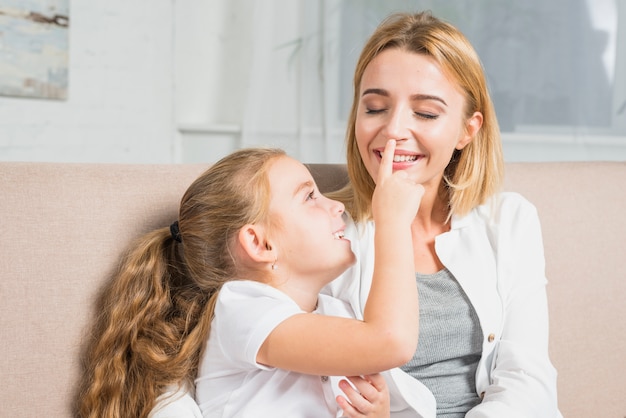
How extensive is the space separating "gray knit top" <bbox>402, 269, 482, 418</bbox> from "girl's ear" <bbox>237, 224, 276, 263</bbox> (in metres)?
0.41

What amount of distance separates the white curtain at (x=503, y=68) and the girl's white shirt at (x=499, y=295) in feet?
3.29

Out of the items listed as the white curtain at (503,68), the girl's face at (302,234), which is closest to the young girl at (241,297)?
the girl's face at (302,234)

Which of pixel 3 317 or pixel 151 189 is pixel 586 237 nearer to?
pixel 151 189

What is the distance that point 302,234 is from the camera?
1.42m

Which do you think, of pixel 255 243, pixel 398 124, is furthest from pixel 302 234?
pixel 398 124

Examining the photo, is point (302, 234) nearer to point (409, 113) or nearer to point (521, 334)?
point (409, 113)

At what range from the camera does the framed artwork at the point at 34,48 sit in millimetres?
3713

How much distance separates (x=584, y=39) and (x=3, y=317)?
97.1 inches

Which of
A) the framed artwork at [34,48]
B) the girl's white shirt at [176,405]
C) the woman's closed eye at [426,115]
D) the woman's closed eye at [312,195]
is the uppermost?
the framed artwork at [34,48]

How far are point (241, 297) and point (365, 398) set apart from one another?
0.92 ft

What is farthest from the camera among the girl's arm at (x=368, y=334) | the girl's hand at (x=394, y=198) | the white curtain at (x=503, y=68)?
the white curtain at (x=503, y=68)

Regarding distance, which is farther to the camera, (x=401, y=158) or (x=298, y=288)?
(x=401, y=158)

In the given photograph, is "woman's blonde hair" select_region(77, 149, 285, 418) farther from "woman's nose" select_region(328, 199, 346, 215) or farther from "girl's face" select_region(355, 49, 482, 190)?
"girl's face" select_region(355, 49, 482, 190)

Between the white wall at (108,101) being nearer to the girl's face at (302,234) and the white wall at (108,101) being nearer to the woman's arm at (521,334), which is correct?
the girl's face at (302,234)
